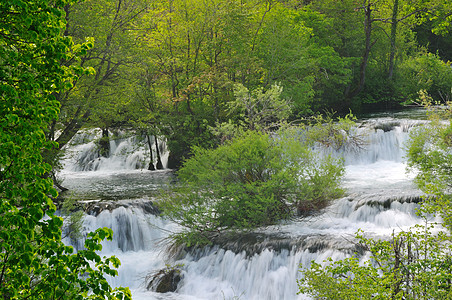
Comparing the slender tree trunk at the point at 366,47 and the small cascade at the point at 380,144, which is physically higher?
the slender tree trunk at the point at 366,47

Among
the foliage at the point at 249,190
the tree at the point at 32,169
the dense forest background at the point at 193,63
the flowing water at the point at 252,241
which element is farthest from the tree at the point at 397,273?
the dense forest background at the point at 193,63

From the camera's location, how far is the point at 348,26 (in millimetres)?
30266

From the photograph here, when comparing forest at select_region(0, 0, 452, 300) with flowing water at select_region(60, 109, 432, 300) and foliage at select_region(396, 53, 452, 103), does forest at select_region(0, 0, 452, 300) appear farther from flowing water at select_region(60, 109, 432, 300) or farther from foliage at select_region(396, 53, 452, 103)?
flowing water at select_region(60, 109, 432, 300)

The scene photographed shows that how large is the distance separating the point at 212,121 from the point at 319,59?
26.1 ft

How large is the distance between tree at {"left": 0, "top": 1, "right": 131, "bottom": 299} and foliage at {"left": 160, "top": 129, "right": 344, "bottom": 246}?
7872 mm

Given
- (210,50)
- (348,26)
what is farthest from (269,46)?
(348,26)

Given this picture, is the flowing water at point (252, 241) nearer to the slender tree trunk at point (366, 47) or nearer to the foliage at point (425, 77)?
the slender tree trunk at point (366, 47)

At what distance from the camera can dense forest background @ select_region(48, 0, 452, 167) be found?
1595 cm

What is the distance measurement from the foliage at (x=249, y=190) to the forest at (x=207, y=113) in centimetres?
4

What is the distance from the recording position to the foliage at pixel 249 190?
11.9m

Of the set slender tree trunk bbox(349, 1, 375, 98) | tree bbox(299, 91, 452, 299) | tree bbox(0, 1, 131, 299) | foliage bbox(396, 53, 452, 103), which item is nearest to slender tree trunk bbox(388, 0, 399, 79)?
foliage bbox(396, 53, 452, 103)

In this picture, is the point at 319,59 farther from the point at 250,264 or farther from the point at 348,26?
the point at 250,264

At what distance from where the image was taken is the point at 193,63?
2169cm

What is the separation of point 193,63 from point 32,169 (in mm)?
18420
